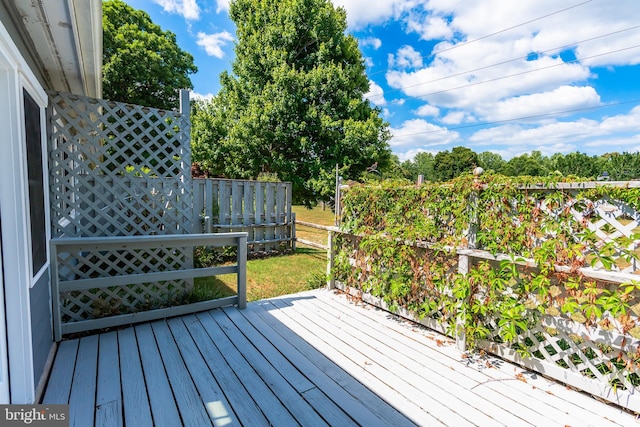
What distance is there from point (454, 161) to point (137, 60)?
39.2 meters

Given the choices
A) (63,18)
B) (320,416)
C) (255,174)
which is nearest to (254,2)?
(255,174)

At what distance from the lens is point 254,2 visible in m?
10.5

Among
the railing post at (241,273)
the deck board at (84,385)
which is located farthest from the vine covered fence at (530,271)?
the deck board at (84,385)

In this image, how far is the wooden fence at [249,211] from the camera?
545 cm

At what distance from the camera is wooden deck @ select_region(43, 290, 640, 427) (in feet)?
5.60

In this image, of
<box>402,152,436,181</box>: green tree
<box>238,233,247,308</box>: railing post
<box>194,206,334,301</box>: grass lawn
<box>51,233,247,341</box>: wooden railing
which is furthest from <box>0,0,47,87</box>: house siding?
<box>402,152,436,181</box>: green tree

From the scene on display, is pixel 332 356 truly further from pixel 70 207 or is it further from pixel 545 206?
pixel 70 207

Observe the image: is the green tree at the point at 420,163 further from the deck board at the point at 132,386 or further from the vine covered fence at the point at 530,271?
the deck board at the point at 132,386

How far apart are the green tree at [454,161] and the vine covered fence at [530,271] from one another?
40.0m

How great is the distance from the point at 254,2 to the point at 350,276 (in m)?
11.0

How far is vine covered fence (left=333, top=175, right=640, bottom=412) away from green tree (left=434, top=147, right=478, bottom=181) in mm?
39973

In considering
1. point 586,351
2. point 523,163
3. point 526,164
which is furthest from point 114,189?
point 523,163

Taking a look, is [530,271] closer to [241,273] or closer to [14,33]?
[241,273]

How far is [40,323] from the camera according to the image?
6.70 ft
